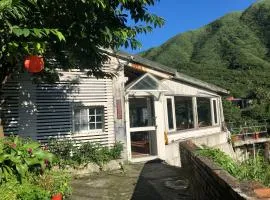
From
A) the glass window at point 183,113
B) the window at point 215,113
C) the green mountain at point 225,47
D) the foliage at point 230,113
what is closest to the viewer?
the glass window at point 183,113

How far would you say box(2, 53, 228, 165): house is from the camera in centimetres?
1404

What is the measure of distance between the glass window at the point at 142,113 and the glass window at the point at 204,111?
5.75 meters

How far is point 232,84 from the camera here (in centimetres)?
4159

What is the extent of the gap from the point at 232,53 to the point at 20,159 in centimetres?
7971

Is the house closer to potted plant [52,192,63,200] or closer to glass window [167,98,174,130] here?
glass window [167,98,174,130]

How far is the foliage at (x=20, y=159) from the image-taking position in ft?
27.3

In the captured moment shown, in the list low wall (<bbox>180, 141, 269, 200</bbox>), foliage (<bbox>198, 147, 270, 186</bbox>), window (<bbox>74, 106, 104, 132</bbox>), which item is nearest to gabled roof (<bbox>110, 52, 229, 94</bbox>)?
window (<bbox>74, 106, 104, 132</bbox>)

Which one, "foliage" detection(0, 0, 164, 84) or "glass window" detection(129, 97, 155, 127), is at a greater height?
"foliage" detection(0, 0, 164, 84)

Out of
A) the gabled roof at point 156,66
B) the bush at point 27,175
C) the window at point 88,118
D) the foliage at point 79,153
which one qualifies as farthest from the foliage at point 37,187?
the gabled roof at point 156,66

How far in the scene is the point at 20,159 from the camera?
8.77 meters

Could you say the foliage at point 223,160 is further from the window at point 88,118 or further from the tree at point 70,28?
the window at point 88,118

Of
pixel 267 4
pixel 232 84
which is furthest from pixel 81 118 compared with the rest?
pixel 267 4

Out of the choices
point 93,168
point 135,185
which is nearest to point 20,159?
point 135,185

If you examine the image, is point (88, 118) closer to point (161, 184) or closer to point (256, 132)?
point (161, 184)
